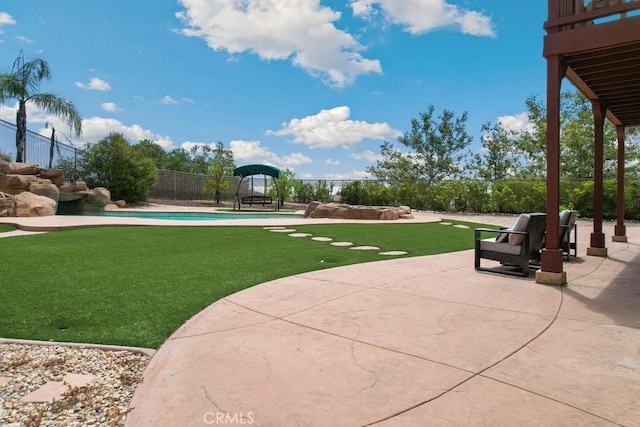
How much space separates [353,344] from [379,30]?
1462 cm

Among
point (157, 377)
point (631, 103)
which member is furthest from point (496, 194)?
point (157, 377)

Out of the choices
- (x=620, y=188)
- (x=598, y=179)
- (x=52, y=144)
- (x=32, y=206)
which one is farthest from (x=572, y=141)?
(x=52, y=144)

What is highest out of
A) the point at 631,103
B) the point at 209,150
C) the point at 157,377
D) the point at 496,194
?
the point at 209,150

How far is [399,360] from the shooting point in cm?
241

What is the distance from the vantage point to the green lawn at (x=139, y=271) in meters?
3.04

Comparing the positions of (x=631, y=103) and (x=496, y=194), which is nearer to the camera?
(x=631, y=103)

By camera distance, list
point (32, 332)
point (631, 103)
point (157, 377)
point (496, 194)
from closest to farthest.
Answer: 1. point (157, 377)
2. point (32, 332)
3. point (631, 103)
4. point (496, 194)

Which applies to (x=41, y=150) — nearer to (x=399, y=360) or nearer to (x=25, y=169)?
(x=25, y=169)

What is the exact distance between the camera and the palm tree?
17.5 meters

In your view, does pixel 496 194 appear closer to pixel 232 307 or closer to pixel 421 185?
pixel 421 185


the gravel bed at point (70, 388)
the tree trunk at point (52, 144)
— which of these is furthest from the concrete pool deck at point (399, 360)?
the tree trunk at point (52, 144)

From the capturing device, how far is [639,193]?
14008mm

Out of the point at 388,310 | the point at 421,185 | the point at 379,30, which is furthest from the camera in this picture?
the point at 421,185

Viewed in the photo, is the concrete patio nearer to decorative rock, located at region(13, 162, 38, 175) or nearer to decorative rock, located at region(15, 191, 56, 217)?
decorative rock, located at region(15, 191, 56, 217)
